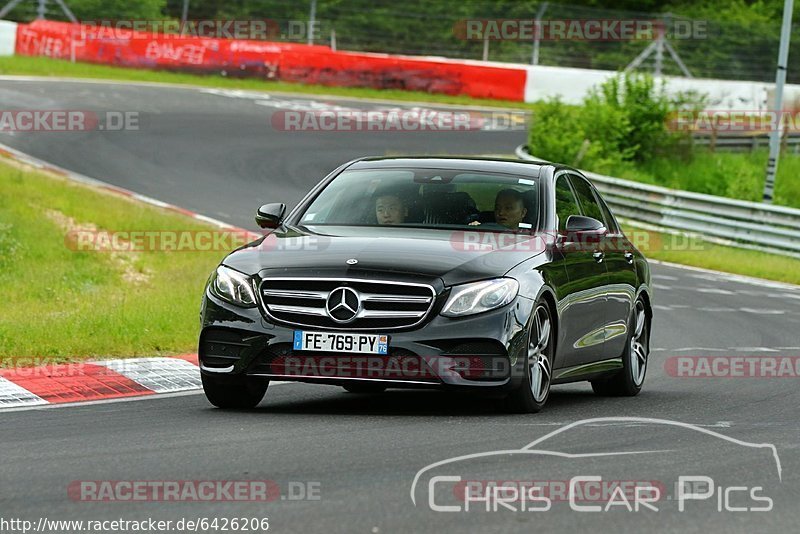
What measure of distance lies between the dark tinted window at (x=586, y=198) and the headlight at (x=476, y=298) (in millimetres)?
2248

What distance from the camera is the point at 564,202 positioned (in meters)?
10.5

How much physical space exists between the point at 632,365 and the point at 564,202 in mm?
1546

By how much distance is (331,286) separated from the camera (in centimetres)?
877

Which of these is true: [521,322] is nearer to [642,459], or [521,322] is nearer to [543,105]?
[642,459]

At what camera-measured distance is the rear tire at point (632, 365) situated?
443 inches

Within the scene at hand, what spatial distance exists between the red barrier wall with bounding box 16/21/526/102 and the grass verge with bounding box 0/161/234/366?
16.8m

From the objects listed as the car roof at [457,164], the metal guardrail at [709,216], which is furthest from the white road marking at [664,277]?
the car roof at [457,164]

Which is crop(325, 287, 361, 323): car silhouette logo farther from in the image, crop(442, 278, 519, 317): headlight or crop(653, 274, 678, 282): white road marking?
crop(653, 274, 678, 282): white road marking

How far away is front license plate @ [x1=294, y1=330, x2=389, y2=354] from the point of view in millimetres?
8664

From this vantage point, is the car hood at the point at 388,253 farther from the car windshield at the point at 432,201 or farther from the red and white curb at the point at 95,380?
the red and white curb at the point at 95,380

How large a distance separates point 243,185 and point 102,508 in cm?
2190

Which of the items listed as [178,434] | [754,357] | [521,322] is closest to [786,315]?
[754,357]

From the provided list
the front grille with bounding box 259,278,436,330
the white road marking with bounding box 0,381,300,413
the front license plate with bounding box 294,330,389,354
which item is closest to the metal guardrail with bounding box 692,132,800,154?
the white road marking with bounding box 0,381,300,413

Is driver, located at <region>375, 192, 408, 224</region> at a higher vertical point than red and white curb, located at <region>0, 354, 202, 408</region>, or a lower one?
higher
